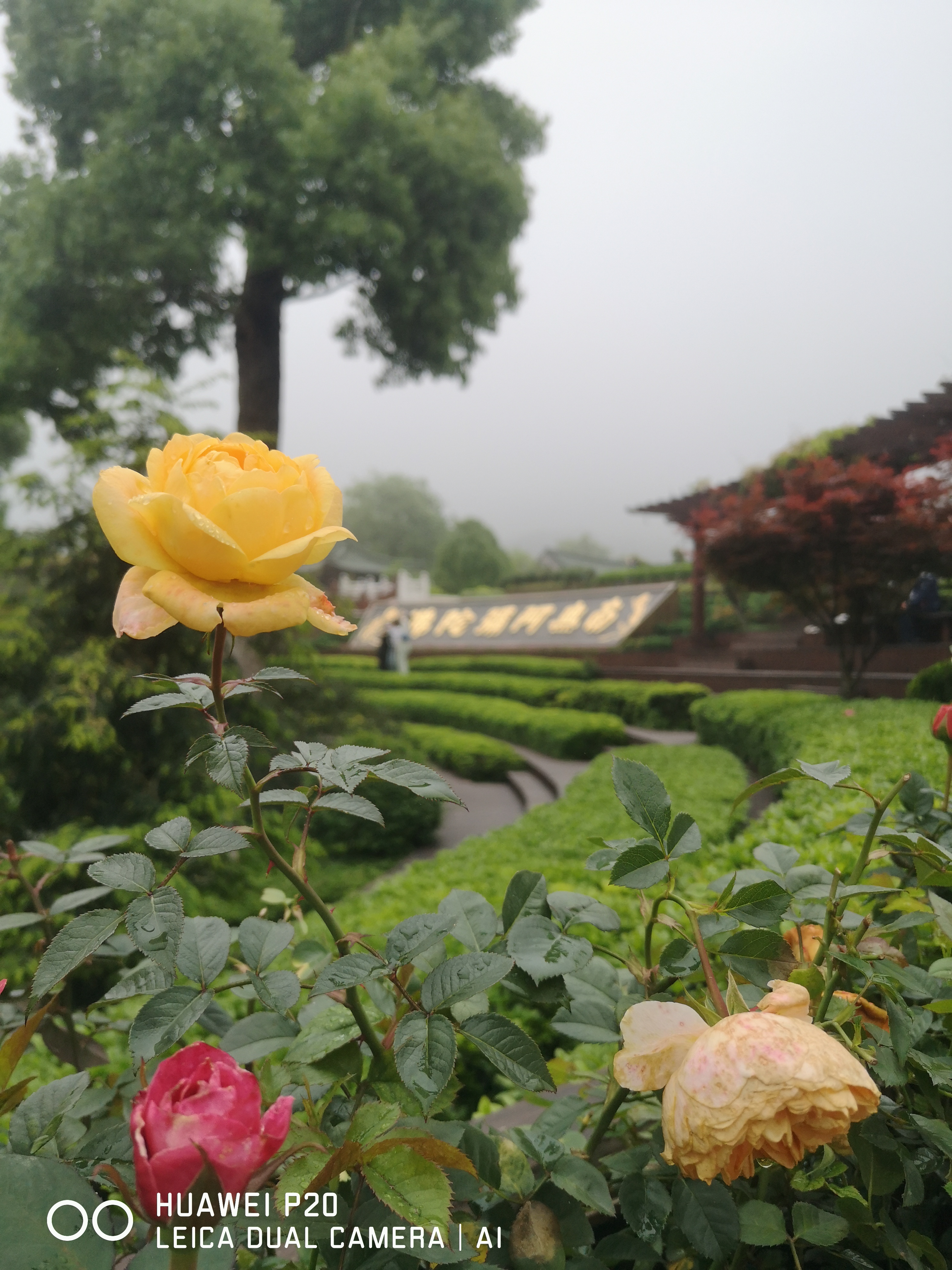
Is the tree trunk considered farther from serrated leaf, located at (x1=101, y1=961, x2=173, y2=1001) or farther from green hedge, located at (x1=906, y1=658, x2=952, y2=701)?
serrated leaf, located at (x1=101, y1=961, x2=173, y2=1001)

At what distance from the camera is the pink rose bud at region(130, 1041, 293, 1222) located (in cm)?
32

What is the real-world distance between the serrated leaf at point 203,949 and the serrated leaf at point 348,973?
11 centimetres

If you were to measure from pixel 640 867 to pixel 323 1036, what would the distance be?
0.26m

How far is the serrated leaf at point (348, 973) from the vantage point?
415mm

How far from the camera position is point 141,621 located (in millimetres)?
424

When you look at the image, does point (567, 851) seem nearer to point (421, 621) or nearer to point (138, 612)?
point (138, 612)

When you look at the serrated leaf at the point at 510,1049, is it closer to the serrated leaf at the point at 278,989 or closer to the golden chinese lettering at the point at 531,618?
the serrated leaf at the point at 278,989

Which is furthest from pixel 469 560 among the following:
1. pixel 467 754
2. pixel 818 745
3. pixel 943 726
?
pixel 943 726

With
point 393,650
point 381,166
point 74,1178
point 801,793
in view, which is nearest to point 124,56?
point 381,166

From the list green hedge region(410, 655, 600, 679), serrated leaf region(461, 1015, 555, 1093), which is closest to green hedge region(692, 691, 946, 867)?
serrated leaf region(461, 1015, 555, 1093)

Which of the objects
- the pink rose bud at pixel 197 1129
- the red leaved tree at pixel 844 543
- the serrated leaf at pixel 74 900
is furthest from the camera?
the red leaved tree at pixel 844 543

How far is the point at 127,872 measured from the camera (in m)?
0.43

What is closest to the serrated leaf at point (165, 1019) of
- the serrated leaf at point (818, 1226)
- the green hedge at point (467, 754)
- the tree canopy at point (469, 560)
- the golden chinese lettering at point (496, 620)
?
the serrated leaf at point (818, 1226)

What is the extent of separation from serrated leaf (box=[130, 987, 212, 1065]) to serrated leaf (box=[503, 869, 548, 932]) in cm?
26
